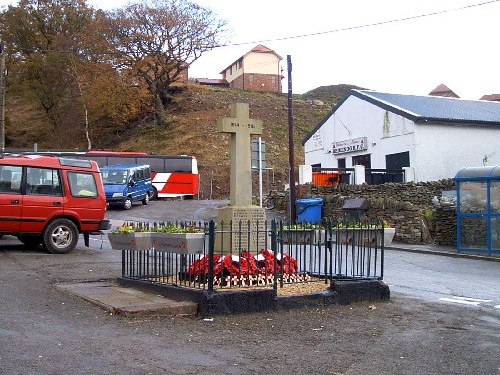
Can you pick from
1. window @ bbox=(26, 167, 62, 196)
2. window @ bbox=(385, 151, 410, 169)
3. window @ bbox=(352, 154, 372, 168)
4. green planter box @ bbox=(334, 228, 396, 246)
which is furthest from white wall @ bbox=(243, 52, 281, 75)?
green planter box @ bbox=(334, 228, 396, 246)

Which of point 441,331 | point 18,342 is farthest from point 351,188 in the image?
point 18,342

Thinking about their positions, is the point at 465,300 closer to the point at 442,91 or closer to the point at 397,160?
the point at 397,160

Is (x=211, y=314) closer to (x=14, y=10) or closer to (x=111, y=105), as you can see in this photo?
(x=111, y=105)

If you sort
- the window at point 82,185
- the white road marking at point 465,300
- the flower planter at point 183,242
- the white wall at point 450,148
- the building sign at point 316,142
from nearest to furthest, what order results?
1. the flower planter at point 183,242
2. the white road marking at point 465,300
3. the window at point 82,185
4. the white wall at point 450,148
5. the building sign at point 316,142

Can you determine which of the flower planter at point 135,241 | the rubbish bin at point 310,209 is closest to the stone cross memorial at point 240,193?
the flower planter at point 135,241

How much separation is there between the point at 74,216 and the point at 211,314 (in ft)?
25.7

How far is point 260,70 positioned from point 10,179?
78.3 m

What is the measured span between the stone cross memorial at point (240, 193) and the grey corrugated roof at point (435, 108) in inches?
969

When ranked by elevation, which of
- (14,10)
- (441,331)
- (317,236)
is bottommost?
(441,331)

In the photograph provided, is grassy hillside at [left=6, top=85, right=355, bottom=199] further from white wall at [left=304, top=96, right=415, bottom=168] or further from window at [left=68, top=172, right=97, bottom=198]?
window at [left=68, top=172, right=97, bottom=198]

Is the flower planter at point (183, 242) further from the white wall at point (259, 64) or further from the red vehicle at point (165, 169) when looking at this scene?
the white wall at point (259, 64)

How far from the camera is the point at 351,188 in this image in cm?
→ 3034

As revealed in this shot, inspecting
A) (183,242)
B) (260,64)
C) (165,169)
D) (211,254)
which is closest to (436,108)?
(165,169)

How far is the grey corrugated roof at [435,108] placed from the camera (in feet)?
115
